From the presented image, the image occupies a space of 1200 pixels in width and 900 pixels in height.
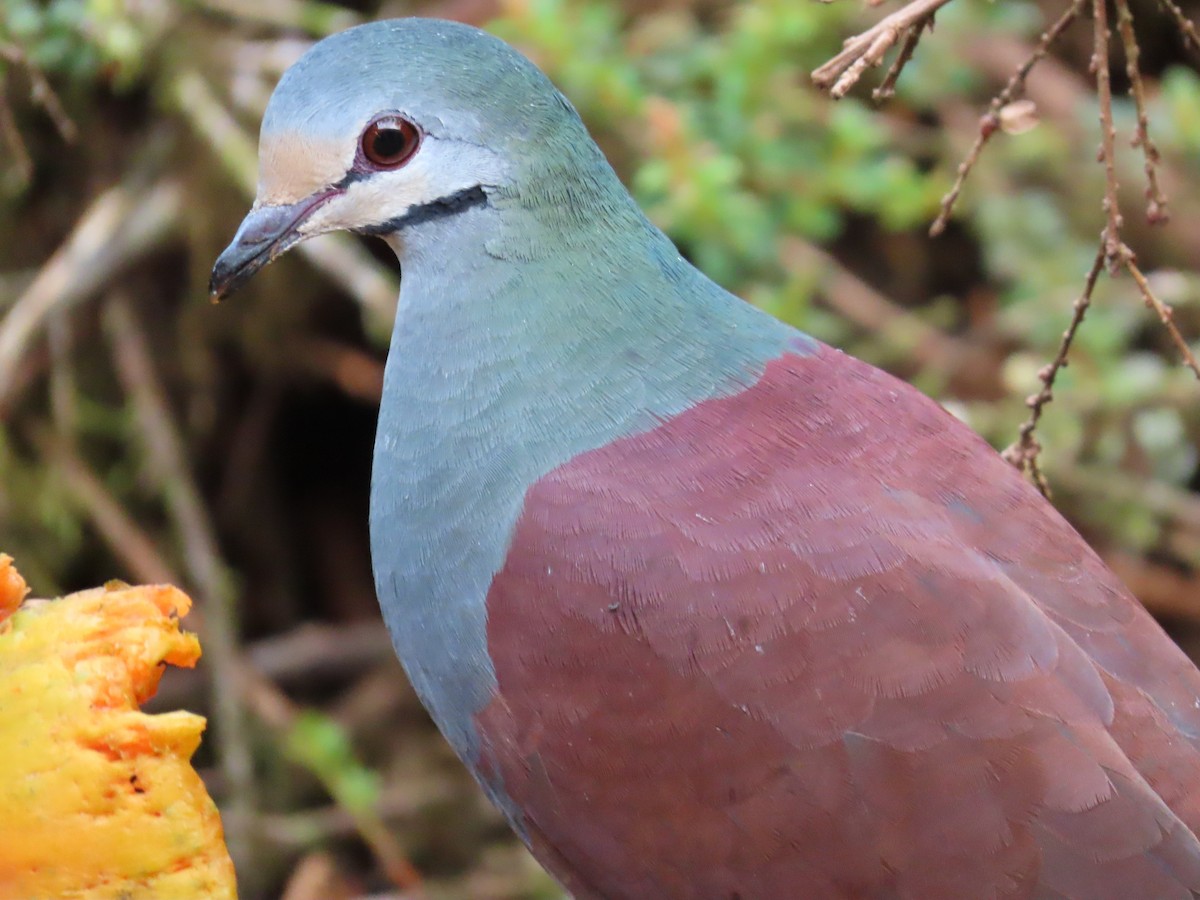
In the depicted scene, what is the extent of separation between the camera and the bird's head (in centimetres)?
134

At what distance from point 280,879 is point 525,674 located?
1.38m

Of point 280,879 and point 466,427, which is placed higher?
point 466,427

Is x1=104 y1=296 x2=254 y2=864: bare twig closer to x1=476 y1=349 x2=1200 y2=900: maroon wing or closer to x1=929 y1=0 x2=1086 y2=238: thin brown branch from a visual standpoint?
x1=476 y1=349 x2=1200 y2=900: maroon wing

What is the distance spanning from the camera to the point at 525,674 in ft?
4.27

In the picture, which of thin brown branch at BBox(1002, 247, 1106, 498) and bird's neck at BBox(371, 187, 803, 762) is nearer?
thin brown branch at BBox(1002, 247, 1106, 498)

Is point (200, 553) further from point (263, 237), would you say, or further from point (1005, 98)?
point (1005, 98)

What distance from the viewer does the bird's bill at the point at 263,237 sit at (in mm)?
1369

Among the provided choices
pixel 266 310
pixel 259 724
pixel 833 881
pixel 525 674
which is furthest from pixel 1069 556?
pixel 266 310

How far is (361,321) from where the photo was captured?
276 cm

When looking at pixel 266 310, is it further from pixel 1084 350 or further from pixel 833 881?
pixel 833 881

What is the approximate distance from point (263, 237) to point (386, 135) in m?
0.15

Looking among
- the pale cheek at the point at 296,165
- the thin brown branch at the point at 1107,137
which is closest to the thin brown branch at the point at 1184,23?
the thin brown branch at the point at 1107,137

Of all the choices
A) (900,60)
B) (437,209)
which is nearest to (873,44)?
(900,60)

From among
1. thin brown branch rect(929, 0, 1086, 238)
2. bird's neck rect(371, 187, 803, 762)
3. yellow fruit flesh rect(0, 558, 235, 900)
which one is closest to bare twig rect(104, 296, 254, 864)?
bird's neck rect(371, 187, 803, 762)
